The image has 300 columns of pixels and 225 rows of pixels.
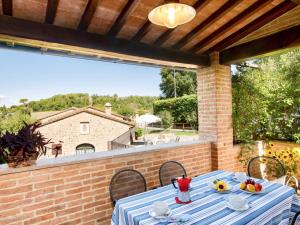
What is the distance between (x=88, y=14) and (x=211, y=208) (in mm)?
2337

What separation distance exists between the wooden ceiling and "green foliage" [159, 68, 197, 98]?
42.5 ft

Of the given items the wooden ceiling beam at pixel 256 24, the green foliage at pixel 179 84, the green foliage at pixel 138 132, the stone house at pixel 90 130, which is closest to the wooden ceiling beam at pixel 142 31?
the wooden ceiling beam at pixel 256 24

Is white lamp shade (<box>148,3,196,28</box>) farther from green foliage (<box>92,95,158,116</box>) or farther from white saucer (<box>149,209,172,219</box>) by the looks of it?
green foliage (<box>92,95,158,116</box>)

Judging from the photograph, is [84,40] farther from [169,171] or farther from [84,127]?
[84,127]

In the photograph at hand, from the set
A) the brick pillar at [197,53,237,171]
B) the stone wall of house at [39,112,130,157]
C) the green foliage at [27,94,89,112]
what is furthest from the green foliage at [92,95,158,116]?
the brick pillar at [197,53,237,171]

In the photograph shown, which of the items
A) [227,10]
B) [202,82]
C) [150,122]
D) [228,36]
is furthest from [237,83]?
[150,122]

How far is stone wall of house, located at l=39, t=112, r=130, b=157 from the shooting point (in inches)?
286

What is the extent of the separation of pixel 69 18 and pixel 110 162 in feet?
5.87

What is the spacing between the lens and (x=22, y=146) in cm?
224

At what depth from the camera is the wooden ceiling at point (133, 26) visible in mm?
2348

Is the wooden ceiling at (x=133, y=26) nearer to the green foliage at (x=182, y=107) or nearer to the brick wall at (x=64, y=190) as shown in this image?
the brick wall at (x=64, y=190)

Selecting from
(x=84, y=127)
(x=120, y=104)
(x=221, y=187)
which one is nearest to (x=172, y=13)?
(x=221, y=187)

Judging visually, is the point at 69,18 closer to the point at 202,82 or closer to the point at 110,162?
the point at 110,162

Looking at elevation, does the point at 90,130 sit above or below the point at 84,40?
below
